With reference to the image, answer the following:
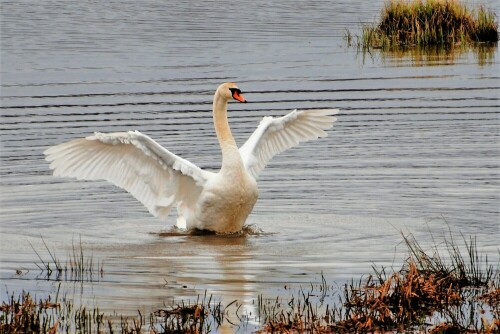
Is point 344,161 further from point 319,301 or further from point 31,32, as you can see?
point 31,32

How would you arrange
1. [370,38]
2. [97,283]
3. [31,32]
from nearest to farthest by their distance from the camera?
[97,283], [370,38], [31,32]

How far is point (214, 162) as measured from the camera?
1502 centimetres

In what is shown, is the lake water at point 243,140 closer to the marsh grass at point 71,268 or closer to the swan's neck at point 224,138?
the marsh grass at point 71,268

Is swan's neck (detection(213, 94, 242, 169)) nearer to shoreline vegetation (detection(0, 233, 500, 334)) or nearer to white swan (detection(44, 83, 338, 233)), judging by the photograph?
white swan (detection(44, 83, 338, 233))

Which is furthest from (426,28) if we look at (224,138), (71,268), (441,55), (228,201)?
(71,268)

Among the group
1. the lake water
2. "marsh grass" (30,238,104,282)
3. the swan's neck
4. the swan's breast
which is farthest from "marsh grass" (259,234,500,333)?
the swan's neck

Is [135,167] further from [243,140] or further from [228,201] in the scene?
[243,140]

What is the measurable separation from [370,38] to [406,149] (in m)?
13.3

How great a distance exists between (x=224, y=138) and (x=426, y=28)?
17.6m

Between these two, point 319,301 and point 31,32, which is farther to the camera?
point 31,32

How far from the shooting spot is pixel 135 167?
11.9 m

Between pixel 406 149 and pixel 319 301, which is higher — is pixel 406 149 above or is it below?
above

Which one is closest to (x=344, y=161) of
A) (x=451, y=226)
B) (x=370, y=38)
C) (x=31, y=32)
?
(x=451, y=226)

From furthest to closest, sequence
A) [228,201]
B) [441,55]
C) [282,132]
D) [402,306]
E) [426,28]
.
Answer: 1. [426,28]
2. [441,55]
3. [282,132]
4. [228,201]
5. [402,306]
